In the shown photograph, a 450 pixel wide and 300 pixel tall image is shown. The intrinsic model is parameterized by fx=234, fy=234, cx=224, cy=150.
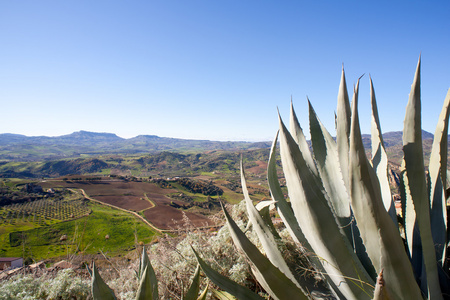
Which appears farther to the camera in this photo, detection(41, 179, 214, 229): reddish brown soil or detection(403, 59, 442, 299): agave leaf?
detection(41, 179, 214, 229): reddish brown soil

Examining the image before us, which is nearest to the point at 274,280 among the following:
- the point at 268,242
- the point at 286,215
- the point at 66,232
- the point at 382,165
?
the point at 268,242

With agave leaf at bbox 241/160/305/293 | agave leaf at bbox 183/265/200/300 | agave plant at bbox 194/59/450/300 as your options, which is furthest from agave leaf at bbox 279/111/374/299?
agave leaf at bbox 183/265/200/300

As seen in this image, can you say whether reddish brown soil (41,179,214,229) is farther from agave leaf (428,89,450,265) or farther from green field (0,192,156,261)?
agave leaf (428,89,450,265)

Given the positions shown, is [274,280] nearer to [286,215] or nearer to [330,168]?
[286,215]

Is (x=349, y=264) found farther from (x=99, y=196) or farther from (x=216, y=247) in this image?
(x=99, y=196)

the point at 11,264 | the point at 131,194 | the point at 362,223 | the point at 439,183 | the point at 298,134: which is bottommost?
the point at 131,194

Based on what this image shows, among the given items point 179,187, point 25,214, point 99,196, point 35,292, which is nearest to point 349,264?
point 35,292

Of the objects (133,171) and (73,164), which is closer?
(133,171)

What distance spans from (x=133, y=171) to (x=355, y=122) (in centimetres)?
16305

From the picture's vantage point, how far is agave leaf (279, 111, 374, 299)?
3.98 feet

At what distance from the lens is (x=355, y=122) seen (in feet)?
3.49

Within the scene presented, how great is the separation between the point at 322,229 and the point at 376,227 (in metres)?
0.28

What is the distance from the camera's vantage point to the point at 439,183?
4.72ft

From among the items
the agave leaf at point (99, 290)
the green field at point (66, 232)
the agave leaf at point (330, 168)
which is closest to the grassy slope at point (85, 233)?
the green field at point (66, 232)
